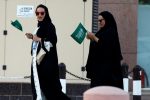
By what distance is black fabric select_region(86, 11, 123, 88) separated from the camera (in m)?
12.0

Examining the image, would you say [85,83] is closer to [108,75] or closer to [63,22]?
[63,22]

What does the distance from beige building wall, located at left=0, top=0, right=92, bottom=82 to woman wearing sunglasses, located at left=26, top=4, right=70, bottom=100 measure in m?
4.26

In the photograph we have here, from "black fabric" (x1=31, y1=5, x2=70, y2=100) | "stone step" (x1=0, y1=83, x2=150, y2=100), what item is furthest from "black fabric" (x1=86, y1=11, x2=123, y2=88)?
"stone step" (x1=0, y1=83, x2=150, y2=100)

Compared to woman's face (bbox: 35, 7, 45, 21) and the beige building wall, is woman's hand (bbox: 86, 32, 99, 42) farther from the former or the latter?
the beige building wall

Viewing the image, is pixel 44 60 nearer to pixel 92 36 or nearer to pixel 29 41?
pixel 92 36

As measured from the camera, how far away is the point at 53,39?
12.1 metres

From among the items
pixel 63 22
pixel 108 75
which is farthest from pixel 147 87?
pixel 108 75

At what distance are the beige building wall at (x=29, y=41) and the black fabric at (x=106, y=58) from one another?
4.35 metres

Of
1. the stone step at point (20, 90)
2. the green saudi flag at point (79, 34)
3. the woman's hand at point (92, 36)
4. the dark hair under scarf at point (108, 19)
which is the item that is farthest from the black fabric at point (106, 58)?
the stone step at point (20, 90)

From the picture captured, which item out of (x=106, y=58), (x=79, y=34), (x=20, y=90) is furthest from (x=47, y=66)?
(x=20, y=90)

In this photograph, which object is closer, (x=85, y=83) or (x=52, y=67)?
(x=52, y=67)

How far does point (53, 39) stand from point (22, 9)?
173 inches

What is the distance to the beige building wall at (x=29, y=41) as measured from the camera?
16.4 m

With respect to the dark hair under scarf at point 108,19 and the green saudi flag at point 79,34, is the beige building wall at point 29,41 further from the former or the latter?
the dark hair under scarf at point 108,19
